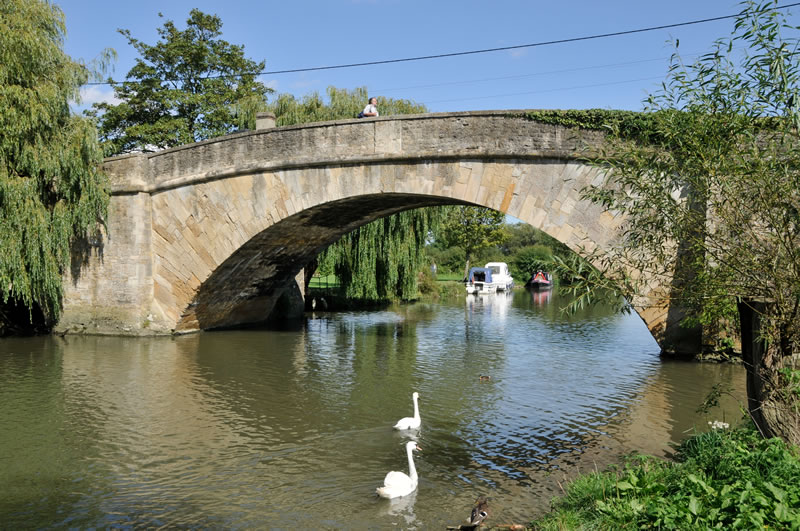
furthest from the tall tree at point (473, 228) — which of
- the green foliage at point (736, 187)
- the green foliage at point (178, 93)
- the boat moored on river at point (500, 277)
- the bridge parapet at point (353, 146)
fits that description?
the green foliage at point (736, 187)

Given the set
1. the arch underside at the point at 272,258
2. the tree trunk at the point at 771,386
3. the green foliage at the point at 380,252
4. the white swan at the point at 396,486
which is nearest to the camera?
the tree trunk at the point at 771,386

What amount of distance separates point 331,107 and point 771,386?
17220 mm

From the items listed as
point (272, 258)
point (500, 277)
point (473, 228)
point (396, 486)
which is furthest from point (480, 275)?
point (396, 486)

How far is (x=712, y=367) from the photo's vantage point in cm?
1038

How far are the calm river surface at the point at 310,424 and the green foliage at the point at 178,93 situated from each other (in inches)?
482

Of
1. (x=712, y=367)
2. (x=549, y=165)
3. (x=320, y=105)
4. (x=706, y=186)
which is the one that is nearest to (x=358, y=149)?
(x=549, y=165)

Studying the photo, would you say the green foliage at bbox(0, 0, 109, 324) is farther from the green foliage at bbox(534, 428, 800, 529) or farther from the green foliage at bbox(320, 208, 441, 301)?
the green foliage at bbox(534, 428, 800, 529)

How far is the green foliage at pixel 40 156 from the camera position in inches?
470

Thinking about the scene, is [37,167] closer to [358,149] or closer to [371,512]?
[358,149]

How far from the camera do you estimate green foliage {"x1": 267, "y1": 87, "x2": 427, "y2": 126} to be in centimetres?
2014

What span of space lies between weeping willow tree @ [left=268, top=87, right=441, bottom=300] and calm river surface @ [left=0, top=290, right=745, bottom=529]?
225 inches

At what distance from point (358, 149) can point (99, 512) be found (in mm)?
7650

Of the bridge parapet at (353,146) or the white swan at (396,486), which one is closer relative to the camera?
the white swan at (396,486)

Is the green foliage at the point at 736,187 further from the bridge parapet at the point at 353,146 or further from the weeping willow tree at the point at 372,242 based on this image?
the weeping willow tree at the point at 372,242
